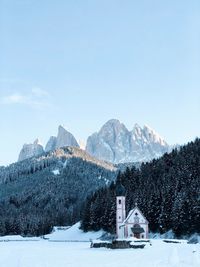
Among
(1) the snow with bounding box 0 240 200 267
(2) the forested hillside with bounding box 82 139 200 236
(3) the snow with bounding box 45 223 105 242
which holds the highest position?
(2) the forested hillside with bounding box 82 139 200 236

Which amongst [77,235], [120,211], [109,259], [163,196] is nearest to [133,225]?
[120,211]

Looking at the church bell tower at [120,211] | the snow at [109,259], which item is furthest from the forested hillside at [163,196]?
the snow at [109,259]

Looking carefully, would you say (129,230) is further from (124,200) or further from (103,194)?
(103,194)

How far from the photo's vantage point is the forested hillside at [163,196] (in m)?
86.3

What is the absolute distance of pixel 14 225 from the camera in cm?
17300

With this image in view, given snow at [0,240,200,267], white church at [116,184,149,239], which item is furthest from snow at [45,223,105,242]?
snow at [0,240,200,267]

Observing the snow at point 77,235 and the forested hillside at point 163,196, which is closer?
the forested hillside at point 163,196

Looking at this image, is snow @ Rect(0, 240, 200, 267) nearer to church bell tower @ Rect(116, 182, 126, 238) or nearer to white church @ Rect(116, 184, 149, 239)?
white church @ Rect(116, 184, 149, 239)

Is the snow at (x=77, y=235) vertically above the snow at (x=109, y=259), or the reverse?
the snow at (x=77, y=235)

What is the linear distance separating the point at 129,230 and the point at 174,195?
11.1 metres

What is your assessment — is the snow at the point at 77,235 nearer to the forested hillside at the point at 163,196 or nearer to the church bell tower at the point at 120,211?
the forested hillside at the point at 163,196

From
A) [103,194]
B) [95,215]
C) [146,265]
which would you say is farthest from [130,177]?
[146,265]

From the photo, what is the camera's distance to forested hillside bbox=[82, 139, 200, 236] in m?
86.3

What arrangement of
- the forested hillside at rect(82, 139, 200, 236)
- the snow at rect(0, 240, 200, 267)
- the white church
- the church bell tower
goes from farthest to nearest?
the church bell tower
the white church
the forested hillside at rect(82, 139, 200, 236)
the snow at rect(0, 240, 200, 267)
